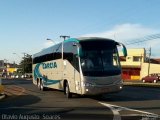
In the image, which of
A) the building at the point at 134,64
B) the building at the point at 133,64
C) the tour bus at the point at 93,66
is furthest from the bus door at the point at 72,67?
the building at the point at 133,64

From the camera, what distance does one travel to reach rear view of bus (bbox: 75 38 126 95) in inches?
831

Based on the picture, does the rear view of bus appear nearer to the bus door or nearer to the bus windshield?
the bus windshield

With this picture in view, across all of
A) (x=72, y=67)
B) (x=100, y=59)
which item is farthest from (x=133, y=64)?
(x=100, y=59)

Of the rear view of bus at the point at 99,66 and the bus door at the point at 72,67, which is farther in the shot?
the bus door at the point at 72,67

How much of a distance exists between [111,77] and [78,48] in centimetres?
230

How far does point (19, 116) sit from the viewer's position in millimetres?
15094

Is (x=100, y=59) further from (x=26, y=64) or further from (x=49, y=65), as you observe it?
(x=26, y=64)

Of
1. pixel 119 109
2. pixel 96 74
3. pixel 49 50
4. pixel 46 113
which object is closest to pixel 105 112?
pixel 119 109

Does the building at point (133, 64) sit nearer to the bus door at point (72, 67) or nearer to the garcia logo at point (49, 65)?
the garcia logo at point (49, 65)

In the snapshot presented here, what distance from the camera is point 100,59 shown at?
70.4 feet

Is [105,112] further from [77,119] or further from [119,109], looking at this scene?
[77,119]

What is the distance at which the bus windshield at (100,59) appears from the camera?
69.6ft

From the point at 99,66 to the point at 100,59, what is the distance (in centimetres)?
38

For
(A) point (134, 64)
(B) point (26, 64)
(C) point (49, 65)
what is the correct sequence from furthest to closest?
1. (B) point (26, 64)
2. (A) point (134, 64)
3. (C) point (49, 65)
